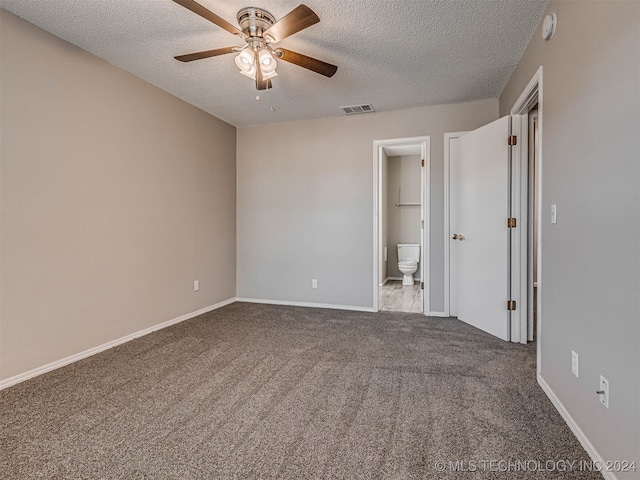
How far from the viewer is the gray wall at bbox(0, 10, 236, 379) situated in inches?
87.4

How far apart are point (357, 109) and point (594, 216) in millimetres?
2972

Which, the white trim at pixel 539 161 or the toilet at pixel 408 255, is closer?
the white trim at pixel 539 161

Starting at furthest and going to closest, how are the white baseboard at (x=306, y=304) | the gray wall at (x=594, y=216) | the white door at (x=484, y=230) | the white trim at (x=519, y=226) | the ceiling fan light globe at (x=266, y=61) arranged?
the white baseboard at (x=306, y=304)
the white door at (x=484, y=230)
the white trim at (x=519, y=226)
the ceiling fan light globe at (x=266, y=61)
the gray wall at (x=594, y=216)

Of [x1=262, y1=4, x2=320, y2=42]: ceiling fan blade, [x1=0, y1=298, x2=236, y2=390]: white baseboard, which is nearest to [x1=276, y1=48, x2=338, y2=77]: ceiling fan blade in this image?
[x1=262, y1=4, x2=320, y2=42]: ceiling fan blade

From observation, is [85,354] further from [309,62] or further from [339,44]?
[339,44]

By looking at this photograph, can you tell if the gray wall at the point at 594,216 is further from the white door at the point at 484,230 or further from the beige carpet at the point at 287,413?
the white door at the point at 484,230

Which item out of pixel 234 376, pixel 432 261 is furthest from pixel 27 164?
pixel 432 261

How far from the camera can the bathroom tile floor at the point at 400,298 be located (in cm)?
429

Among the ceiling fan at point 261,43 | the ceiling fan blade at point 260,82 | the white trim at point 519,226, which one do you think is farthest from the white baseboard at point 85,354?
the white trim at point 519,226

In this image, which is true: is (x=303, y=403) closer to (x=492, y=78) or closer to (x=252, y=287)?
(x=252, y=287)

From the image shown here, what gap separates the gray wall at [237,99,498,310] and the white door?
30 centimetres

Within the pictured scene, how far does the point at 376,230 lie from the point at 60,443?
3346 millimetres

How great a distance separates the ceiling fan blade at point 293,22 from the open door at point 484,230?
6.72ft

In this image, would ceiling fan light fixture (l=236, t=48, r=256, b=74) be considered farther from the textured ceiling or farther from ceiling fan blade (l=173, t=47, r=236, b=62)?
the textured ceiling
